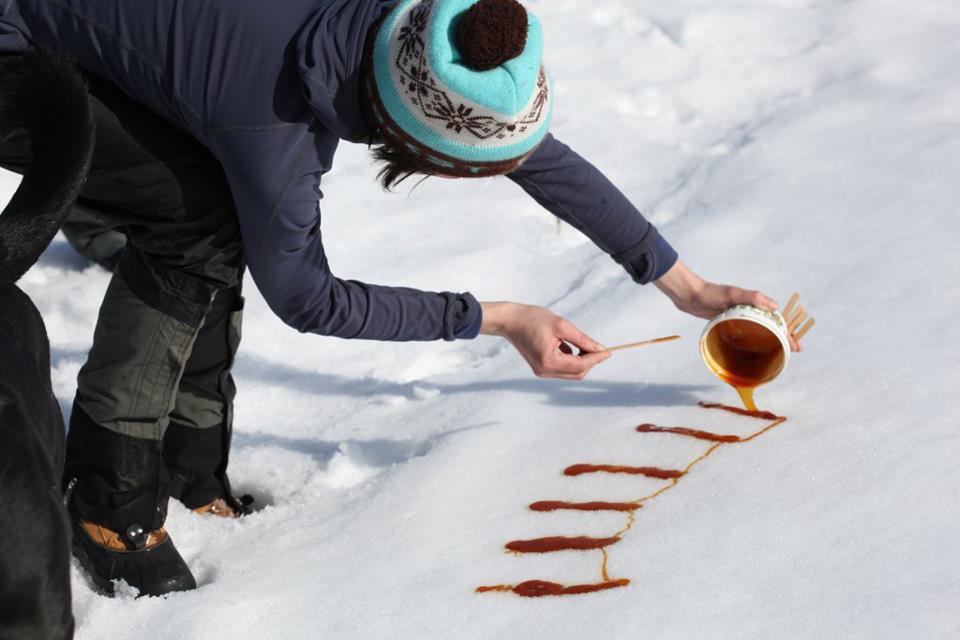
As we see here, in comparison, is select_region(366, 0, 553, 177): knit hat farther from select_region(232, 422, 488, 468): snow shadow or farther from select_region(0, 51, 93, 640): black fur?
select_region(232, 422, 488, 468): snow shadow

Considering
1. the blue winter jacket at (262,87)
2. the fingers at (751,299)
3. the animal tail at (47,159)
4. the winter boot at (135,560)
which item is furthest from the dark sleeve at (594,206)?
the winter boot at (135,560)

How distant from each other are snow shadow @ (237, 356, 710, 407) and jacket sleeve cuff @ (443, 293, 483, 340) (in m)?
0.51

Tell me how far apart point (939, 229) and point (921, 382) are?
71 cm

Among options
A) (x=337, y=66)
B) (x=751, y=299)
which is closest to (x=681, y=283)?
(x=751, y=299)

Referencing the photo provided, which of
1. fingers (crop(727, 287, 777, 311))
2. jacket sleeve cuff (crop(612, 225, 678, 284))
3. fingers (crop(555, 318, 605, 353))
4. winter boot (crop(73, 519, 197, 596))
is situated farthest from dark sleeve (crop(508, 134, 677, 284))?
winter boot (crop(73, 519, 197, 596))

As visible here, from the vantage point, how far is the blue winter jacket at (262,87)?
175cm

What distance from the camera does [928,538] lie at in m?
1.77

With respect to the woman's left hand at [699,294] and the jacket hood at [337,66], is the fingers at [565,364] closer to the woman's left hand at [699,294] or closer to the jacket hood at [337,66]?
the woman's left hand at [699,294]

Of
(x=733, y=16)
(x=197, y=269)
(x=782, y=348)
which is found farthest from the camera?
(x=733, y=16)

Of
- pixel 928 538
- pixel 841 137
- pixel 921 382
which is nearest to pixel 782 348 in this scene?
pixel 921 382

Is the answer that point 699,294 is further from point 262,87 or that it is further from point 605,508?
point 262,87

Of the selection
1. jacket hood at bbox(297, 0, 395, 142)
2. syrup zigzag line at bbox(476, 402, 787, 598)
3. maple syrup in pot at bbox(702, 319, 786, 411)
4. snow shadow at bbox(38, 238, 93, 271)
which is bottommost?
snow shadow at bbox(38, 238, 93, 271)

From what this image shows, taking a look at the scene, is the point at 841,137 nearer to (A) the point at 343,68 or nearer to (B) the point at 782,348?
(B) the point at 782,348

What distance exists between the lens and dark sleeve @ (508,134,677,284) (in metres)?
2.18
